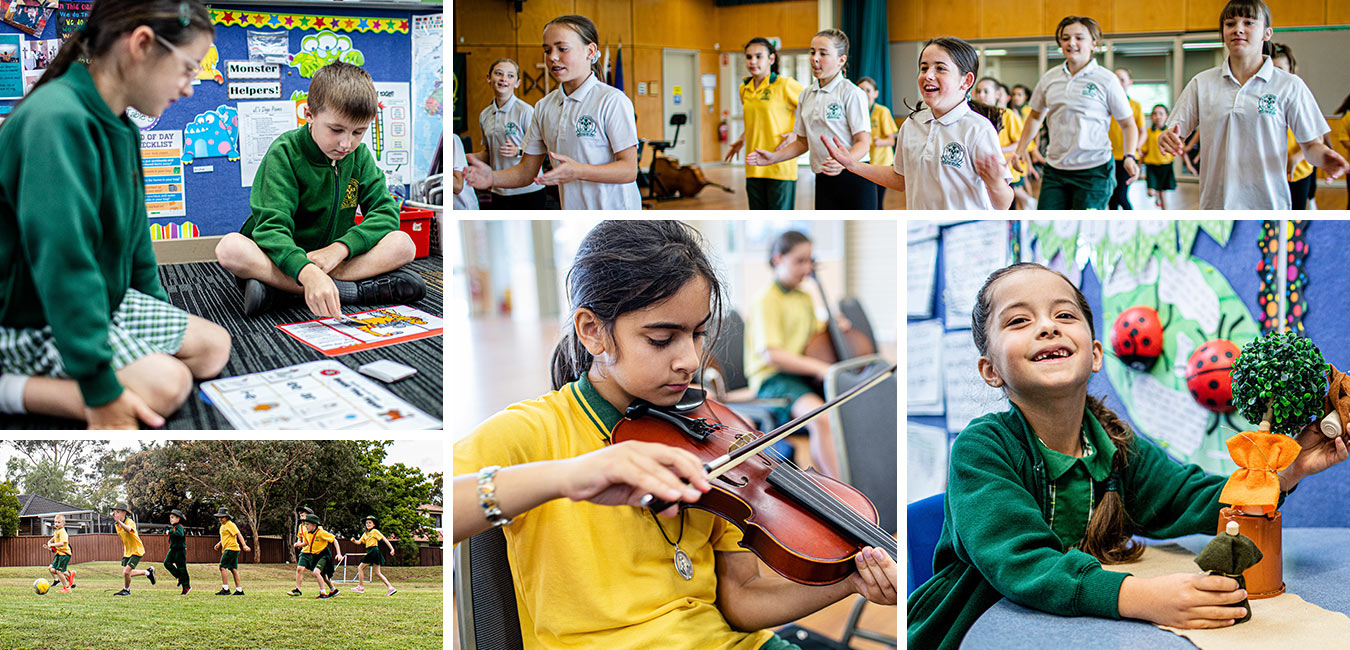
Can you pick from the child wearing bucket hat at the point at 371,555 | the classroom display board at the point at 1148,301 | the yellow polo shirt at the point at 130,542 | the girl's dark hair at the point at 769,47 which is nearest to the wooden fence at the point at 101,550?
the yellow polo shirt at the point at 130,542

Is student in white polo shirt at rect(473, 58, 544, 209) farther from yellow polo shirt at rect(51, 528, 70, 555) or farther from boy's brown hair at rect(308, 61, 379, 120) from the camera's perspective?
yellow polo shirt at rect(51, 528, 70, 555)

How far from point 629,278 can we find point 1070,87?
5.51 ft

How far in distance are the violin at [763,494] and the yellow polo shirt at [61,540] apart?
1358 mm

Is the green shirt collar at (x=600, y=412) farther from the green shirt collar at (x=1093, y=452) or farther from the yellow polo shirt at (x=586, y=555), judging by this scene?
the green shirt collar at (x=1093, y=452)

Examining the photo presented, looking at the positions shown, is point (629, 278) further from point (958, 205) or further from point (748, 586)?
point (958, 205)

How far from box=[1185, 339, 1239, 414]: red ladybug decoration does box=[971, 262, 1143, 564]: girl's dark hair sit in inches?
7.4

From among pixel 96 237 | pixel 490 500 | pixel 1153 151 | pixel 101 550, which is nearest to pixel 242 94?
pixel 96 237

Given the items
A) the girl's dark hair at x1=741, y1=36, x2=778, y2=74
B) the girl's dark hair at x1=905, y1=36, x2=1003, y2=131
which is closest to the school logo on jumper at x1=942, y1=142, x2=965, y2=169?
the girl's dark hair at x1=905, y1=36, x2=1003, y2=131

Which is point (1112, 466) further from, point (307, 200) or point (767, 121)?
point (307, 200)

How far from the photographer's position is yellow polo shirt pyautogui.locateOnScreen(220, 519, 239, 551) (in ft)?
7.41

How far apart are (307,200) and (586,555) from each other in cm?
97

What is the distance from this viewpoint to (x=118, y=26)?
1800mm

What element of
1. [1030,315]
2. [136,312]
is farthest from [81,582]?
[1030,315]

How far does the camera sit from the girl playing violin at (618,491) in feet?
6.34
